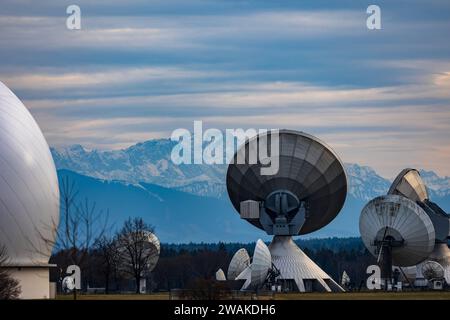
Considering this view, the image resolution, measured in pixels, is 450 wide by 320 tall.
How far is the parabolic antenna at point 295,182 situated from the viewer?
114 meters

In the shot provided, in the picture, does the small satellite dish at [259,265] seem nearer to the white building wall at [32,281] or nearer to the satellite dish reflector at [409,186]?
the white building wall at [32,281]

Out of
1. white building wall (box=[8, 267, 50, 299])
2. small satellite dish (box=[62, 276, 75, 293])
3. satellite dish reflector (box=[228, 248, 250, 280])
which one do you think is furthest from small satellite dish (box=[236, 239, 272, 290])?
white building wall (box=[8, 267, 50, 299])

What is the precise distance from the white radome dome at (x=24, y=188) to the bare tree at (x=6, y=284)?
0.48 m

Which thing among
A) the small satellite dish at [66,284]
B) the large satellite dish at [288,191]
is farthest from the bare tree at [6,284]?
the large satellite dish at [288,191]

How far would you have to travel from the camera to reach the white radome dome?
69500mm

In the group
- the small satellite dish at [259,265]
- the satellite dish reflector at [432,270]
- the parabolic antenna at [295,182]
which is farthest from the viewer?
the satellite dish reflector at [432,270]

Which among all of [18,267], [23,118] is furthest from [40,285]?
[23,118]

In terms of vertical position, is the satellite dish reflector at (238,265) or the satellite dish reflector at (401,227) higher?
the satellite dish reflector at (401,227)

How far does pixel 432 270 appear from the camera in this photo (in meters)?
144

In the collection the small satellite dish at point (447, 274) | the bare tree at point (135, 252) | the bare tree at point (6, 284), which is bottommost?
the bare tree at point (6, 284)

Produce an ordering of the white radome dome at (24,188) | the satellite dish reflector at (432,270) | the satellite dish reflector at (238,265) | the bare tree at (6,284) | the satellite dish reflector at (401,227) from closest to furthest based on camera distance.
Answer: the bare tree at (6,284) < the white radome dome at (24,188) < the satellite dish reflector at (401,227) < the satellite dish reflector at (238,265) < the satellite dish reflector at (432,270)

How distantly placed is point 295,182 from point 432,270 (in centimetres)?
3557
